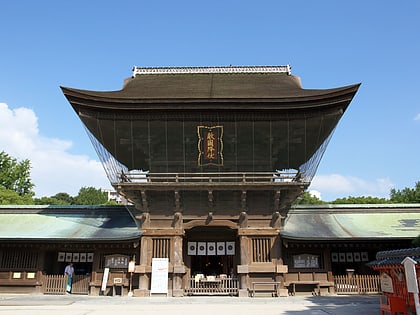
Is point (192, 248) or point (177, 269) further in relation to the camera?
point (192, 248)

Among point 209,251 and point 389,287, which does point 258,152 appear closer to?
point 209,251

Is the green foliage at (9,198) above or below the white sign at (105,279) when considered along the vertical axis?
above

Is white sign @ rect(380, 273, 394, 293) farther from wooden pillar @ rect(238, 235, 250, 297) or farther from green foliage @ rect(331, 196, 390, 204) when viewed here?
green foliage @ rect(331, 196, 390, 204)

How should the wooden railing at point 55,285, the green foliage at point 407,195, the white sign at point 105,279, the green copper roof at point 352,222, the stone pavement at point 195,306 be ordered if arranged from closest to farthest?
1. the stone pavement at point 195,306
2. the white sign at point 105,279
3. the green copper roof at point 352,222
4. the wooden railing at point 55,285
5. the green foliage at point 407,195

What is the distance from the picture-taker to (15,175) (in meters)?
43.1

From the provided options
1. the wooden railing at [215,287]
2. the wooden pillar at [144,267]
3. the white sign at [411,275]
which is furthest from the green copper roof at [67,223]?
the white sign at [411,275]

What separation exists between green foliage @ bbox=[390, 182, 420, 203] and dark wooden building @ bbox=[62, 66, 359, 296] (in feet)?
112

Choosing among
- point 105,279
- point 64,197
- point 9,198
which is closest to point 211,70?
point 105,279

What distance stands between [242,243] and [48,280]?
10.7 m

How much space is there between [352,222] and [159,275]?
11.6m

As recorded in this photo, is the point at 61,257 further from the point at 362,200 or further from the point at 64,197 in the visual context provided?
the point at 64,197

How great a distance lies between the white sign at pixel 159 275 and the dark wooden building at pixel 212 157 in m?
0.43

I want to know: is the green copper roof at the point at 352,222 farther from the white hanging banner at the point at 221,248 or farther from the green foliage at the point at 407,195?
the green foliage at the point at 407,195

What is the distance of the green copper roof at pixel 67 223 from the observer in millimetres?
19234
